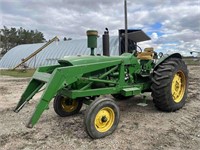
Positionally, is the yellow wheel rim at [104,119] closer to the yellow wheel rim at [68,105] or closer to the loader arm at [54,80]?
the loader arm at [54,80]

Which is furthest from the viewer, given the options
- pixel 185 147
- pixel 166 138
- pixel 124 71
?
pixel 124 71

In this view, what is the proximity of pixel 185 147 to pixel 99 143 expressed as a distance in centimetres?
139

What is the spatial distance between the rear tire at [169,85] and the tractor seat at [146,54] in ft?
1.77

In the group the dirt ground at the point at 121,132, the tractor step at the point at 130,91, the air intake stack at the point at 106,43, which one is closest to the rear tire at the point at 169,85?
the dirt ground at the point at 121,132

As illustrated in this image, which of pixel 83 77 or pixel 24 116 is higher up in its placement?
pixel 83 77

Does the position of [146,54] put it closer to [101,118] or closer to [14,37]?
[101,118]

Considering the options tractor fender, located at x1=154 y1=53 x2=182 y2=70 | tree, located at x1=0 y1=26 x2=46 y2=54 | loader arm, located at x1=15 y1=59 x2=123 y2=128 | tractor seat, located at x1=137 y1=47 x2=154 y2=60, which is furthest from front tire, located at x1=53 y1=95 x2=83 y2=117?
tree, located at x1=0 y1=26 x2=46 y2=54

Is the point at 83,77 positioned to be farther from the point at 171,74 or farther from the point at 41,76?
the point at 171,74

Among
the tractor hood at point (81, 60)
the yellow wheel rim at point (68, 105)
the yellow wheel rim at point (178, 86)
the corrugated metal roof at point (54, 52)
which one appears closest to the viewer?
the tractor hood at point (81, 60)

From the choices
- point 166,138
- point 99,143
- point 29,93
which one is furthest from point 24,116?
point 166,138

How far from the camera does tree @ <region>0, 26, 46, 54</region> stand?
64.7 m

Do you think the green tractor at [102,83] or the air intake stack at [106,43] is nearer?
A: the green tractor at [102,83]

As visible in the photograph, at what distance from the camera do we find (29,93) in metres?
5.22

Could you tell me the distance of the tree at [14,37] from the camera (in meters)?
64.7
